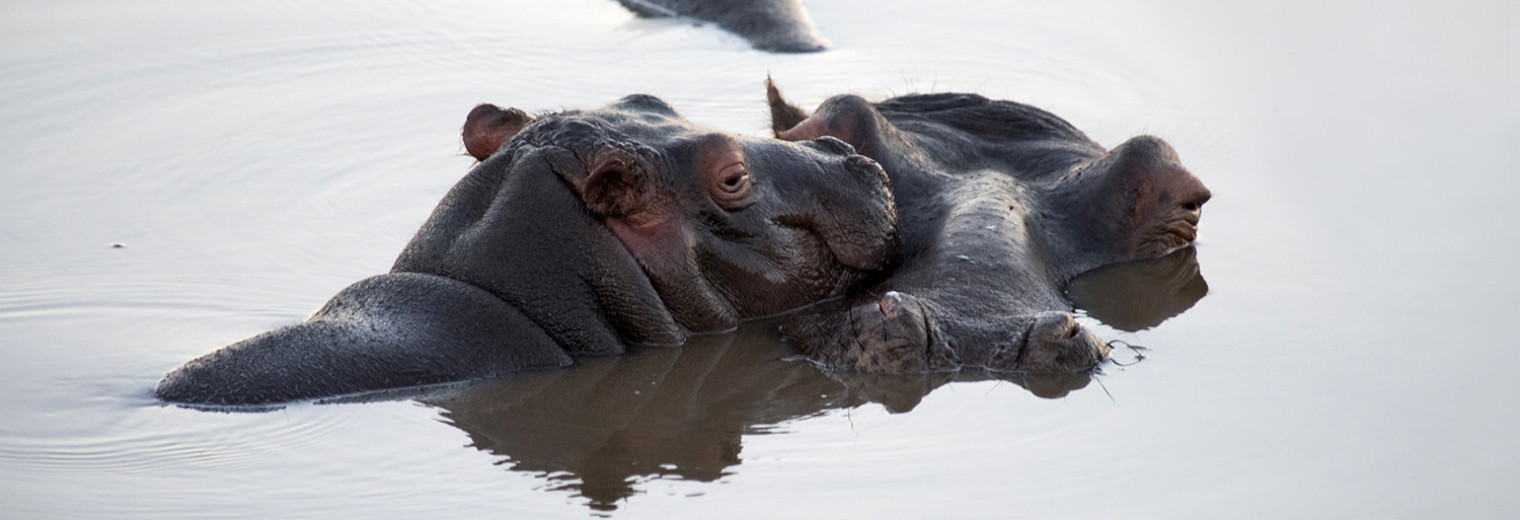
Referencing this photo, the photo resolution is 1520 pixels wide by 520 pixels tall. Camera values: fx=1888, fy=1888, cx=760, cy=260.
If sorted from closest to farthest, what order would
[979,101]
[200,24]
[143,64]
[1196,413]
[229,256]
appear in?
[1196,413]
[229,256]
[979,101]
[143,64]
[200,24]

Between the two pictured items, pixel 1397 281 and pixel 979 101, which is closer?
pixel 1397 281

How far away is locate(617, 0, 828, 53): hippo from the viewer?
1144cm

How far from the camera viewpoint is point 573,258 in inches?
238

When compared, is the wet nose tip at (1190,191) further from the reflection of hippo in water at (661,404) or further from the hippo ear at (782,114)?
the hippo ear at (782,114)

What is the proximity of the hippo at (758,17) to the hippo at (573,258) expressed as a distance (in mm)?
4919

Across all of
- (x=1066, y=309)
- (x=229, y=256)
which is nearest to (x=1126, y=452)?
(x=1066, y=309)

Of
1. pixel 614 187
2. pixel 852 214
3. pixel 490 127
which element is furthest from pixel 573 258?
pixel 852 214

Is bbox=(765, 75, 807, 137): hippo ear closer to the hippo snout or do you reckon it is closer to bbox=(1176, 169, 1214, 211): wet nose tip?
bbox=(1176, 169, 1214, 211): wet nose tip

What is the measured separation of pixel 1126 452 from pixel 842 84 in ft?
16.6

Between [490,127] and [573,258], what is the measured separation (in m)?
0.78

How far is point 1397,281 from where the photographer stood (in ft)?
24.4

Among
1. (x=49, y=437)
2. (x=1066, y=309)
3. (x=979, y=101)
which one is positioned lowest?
(x=49, y=437)

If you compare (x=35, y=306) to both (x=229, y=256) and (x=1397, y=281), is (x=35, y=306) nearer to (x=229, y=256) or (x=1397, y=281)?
(x=229, y=256)

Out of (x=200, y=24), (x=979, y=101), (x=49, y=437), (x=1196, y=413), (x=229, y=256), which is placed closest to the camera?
(x=49, y=437)
